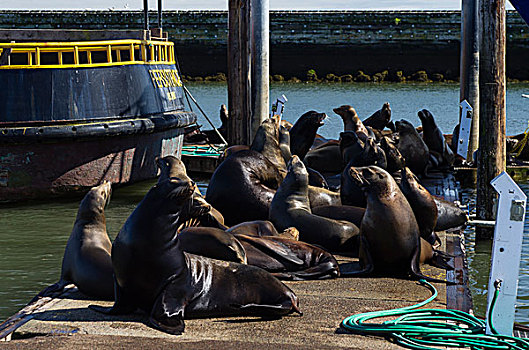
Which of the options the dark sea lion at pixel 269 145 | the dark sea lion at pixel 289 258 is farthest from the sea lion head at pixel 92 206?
the dark sea lion at pixel 269 145

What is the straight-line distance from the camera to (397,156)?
838 centimetres

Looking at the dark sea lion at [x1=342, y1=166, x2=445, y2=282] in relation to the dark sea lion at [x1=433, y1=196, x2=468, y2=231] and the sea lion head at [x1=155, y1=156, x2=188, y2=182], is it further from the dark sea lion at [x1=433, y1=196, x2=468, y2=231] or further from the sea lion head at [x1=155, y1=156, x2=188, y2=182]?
the dark sea lion at [x1=433, y1=196, x2=468, y2=231]

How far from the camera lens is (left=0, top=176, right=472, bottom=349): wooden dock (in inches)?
159

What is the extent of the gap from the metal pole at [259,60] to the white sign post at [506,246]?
650 centimetres

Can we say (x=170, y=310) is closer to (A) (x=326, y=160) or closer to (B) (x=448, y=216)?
(B) (x=448, y=216)

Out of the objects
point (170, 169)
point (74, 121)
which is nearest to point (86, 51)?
point (74, 121)

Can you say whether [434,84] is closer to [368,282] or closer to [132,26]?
[132,26]

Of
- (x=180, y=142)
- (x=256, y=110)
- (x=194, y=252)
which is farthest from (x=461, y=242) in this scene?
(x=180, y=142)

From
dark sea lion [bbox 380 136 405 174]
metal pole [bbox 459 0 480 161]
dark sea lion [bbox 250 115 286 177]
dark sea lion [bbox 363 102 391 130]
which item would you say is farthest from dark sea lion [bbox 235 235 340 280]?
metal pole [bbox 459 0 480 161]

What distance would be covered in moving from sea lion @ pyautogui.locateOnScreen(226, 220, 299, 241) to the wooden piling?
4575 mm

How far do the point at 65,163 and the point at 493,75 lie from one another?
5.27m

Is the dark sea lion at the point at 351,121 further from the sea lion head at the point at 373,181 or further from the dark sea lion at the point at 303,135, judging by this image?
the sea lion head at the point at 373,181

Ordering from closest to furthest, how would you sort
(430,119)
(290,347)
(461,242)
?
(290,347) → (461,242) → (430,119)

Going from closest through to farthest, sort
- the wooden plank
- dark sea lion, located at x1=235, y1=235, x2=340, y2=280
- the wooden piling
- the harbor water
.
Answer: dark sea lion, located at x1=235, y1=235, x2=340, y2=280
the harbor water
the wooden piling
the wooden plank
